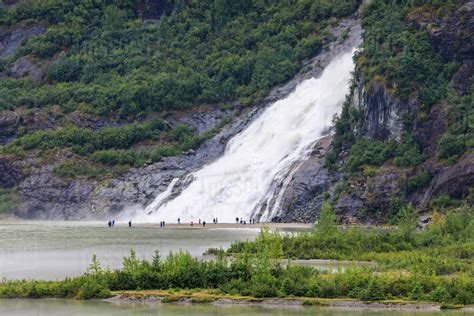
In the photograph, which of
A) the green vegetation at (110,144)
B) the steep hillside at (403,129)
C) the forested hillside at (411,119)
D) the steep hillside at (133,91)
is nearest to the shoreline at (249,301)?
the forested hillside at (411,119)

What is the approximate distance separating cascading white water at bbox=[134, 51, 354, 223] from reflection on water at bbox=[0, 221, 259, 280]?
11710 millimetres

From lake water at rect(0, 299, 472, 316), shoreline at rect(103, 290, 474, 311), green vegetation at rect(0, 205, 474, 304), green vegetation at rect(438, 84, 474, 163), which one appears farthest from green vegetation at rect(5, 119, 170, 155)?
lake water at rect(0, 299, 472, 316)

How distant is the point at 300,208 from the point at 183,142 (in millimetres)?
35050

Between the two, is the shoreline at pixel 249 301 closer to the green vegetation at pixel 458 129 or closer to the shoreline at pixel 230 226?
the shoreline at pixel 230 226

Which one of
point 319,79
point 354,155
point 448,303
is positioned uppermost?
point 319,79

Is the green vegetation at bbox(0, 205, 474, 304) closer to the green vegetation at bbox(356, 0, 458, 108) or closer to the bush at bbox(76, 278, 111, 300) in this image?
the bush at bbox(76, 278, 111, 300)

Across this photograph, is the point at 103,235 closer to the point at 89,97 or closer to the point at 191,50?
the point at 89,97

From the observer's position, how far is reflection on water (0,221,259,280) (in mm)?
80125

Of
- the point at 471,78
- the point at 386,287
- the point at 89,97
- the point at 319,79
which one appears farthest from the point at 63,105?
the point at 386,287

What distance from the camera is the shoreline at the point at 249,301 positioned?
6259cm

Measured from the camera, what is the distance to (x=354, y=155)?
132m

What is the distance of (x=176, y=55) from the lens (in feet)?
616

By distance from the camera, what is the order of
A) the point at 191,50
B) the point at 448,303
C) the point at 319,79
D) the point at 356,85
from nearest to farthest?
the point at 448,303
the point at 356,85
the point at 319,79
the point at 191,50

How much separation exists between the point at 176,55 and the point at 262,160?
45.8 metres
